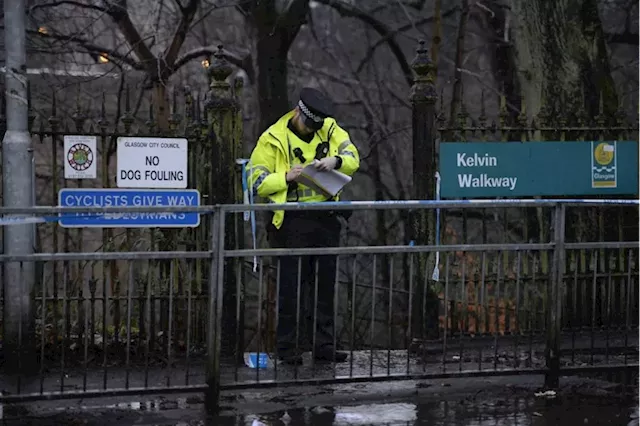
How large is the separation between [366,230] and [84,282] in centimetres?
1694

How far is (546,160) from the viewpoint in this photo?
927 cm

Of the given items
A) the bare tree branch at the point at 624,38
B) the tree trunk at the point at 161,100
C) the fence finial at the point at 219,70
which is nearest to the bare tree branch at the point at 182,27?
the tree trunk at the point at 161,100

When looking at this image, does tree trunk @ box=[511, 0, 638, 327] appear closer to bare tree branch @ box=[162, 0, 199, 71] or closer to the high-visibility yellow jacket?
the high-visibility yellow jacket

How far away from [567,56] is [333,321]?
6.98 metres

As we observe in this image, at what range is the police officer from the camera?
25.4 ft

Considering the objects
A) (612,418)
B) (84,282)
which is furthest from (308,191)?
(612,418)

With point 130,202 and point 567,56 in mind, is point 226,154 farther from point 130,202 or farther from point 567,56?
point 567,56

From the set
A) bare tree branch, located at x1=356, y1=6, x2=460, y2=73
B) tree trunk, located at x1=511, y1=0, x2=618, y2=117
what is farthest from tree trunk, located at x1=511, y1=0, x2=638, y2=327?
bare tree branch, located at x1=356, y1=6, x2=460, y2=73

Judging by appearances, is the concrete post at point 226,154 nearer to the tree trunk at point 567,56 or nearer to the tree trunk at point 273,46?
the tree trunk at point 567,56

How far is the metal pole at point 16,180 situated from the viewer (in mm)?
7469

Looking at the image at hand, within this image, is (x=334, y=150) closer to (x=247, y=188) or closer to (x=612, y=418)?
(x=247, y=188)

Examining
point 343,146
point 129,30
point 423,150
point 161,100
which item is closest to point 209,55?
point 129,30

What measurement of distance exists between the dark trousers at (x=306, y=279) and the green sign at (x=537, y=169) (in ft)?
4.69

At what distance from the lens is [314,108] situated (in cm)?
781
